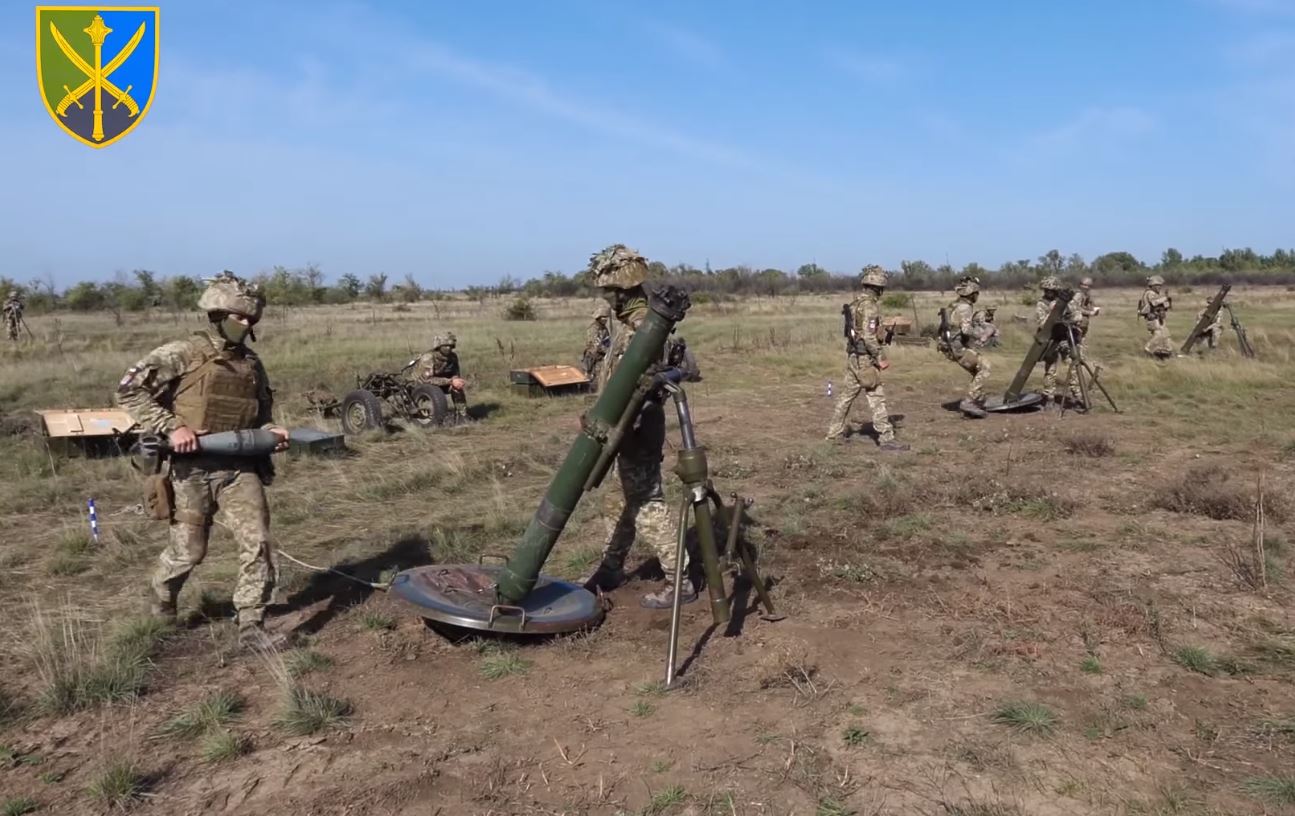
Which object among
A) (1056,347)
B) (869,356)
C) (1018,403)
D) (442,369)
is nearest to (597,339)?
(442,369)

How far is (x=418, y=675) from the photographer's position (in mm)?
4641

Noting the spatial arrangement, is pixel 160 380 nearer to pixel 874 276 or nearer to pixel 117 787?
pixel 117 787

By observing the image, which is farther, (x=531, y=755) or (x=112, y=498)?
(x=112, y=498)

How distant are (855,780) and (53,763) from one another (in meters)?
3.34

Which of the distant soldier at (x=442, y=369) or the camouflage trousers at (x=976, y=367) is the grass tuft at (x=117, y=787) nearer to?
the distant soldier at (x=442, y=369)

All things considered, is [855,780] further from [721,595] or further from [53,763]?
[53,763]

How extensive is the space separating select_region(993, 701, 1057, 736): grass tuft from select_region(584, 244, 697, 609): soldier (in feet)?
5.66

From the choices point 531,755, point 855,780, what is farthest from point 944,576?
point 531,755

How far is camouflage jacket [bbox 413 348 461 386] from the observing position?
12.6m

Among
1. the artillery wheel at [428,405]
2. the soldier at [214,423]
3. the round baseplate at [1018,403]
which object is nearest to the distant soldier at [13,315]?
the artillery wheel at [428,405]

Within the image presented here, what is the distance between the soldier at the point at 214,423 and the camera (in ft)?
15.7

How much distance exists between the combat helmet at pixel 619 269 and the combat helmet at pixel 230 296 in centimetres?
180

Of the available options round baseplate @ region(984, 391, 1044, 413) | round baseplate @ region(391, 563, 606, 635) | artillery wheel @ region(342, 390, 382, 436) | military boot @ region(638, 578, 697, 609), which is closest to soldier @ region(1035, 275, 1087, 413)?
round baseplate @ region(984, 391, 1044, 413)

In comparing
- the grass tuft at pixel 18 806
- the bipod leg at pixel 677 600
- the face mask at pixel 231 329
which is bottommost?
the grass tuft at pixel 18 806
